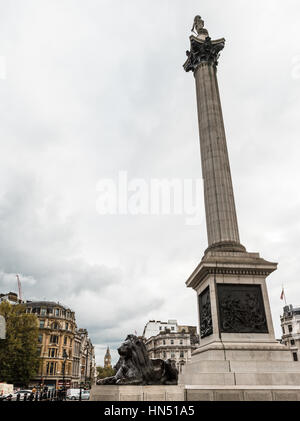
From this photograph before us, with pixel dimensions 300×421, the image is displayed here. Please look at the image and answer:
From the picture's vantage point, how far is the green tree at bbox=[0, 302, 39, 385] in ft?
145

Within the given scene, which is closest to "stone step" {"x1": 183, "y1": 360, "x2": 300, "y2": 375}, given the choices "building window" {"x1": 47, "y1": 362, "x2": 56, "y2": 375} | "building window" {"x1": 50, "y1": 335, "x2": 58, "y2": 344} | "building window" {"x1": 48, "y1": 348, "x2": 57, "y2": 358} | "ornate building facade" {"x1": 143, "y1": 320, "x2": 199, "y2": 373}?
"building window" {"x1": 47, "y1": 362, "x2": 56, "y2": 375}

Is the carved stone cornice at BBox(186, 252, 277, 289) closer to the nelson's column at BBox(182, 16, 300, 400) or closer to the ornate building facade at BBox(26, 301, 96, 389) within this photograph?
the nelson's column at BBox(182, 16, 300, 400)

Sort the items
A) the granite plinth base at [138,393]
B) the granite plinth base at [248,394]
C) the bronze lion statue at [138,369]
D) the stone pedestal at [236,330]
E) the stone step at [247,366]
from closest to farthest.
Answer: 1. the granite plinth base at [248,394]
2. the granite plinth base at [138,393]
3. the bronze lion statue at [138,369]
4. the stone pedestal at [236,330]
5. the stone step at [247,366]

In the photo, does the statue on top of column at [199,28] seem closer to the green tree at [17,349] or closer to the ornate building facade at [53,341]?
the green tree at [17,349]

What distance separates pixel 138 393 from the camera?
11.8 m

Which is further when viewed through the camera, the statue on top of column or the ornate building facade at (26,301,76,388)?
the ornate building facade at (26,301,76,388)

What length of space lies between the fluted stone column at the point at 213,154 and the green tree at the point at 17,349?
1433 inches

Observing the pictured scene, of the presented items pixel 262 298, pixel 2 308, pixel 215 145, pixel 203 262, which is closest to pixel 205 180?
pixel 215 145

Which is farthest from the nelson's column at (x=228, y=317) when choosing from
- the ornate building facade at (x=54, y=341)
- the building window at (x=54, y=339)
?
the building window at (x=54, y=339)

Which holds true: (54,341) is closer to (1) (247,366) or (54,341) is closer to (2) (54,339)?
(2) (54,339)

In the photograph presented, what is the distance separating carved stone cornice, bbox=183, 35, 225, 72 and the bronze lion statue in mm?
19388

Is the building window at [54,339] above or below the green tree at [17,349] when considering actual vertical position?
above

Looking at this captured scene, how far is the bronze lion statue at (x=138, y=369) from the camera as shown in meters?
12.7
